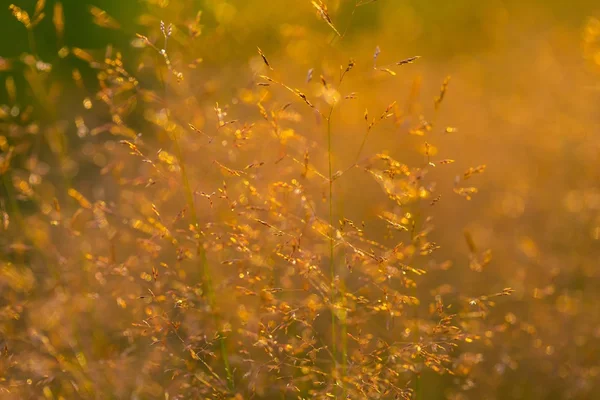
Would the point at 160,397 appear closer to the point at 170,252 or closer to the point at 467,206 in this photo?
the point at 170,252

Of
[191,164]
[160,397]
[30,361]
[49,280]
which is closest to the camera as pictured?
[30,361]

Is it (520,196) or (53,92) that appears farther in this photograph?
(520,196)

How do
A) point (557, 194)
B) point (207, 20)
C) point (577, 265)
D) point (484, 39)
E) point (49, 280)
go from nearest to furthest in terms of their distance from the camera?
point (49, 280)
point (577, 265)
point (557, 194)
point (484, 39)
point (207, 20)

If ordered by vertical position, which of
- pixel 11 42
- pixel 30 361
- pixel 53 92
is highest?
pixel 53 92

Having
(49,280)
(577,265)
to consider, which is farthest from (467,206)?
(49,280)

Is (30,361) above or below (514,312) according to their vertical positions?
above

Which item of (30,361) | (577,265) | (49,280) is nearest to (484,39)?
(577,265)
